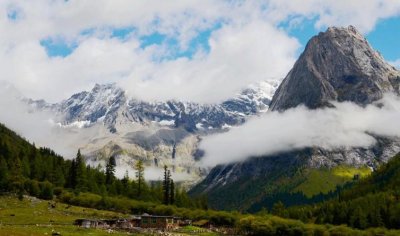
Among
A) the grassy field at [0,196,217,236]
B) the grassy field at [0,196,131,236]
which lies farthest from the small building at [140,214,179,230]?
the grassy field at [0,196,131,236]

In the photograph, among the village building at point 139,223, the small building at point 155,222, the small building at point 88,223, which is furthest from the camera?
the small building at point 155,222

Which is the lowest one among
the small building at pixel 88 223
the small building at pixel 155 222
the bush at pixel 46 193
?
the small building at pixel 88 223

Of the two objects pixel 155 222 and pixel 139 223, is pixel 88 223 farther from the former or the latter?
pixel 155 222

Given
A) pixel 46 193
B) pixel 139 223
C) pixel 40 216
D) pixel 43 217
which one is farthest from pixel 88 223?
pixel 46 193

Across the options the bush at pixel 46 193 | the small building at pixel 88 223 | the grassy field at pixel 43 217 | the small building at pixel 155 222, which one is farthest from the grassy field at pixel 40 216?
the bush at pixel 46 193

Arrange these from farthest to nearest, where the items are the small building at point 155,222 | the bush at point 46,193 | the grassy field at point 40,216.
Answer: the bush at point 46,193, the small building at point 155,222, the grassy field at point 40,216

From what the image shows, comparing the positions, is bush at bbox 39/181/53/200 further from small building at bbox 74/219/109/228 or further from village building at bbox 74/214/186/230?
small building at bbox 74/219/109/228

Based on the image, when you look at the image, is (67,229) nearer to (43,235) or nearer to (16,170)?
(43,235)

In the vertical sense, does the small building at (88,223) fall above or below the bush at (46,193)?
below

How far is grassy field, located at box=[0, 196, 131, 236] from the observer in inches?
4977

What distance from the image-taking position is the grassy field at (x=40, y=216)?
12641 cm

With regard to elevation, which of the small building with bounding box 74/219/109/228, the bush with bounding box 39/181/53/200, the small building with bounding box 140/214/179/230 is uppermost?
the bush with bounding box 39/181/53/200

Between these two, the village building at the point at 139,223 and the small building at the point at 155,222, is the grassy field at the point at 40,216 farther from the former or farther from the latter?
the small building at the point at 155,222

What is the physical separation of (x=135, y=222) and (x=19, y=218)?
4040 centimetres
